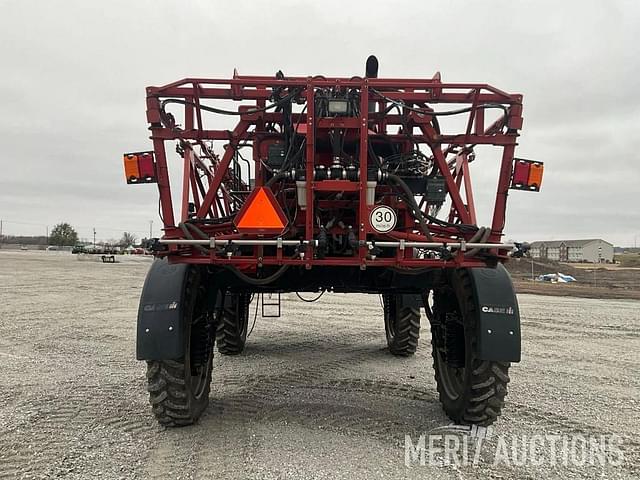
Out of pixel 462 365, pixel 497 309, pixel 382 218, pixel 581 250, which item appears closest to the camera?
pixel 382 218

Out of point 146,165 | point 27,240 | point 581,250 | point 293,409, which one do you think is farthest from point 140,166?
point 27,240

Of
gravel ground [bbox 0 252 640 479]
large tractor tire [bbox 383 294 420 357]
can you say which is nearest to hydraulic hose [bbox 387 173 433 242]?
gravel ground [bbox 0 252 640 479]

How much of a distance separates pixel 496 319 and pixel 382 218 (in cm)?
112

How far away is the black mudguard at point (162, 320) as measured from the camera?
3.64 meters

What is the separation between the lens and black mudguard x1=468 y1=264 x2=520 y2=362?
12.0 feet

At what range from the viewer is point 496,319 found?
→ 3721mm

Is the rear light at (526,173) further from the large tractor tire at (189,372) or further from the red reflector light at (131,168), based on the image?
the red reflector light at (131,168)

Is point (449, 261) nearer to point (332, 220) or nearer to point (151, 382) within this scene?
point (332, 220)

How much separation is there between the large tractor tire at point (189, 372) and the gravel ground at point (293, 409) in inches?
5.5

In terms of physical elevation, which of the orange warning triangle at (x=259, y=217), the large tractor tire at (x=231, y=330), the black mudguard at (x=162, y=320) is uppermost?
the orange warning triangle at (x=259, y=217)

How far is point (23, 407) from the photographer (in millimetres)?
4363

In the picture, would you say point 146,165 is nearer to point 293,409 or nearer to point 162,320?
point 162,320

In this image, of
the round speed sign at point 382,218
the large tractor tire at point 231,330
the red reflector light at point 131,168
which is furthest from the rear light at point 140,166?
the large tractor tire at point 231,330

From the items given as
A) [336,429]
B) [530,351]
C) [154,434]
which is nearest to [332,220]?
[336,429]
